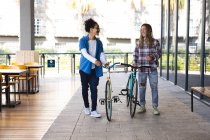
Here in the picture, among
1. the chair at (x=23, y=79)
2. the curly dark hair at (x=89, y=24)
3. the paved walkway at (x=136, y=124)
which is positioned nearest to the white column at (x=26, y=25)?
the chair at (x=23, y=79)

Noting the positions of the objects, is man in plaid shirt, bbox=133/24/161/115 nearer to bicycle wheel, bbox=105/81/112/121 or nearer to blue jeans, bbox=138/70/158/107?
blue jeans, bbox=138/70/158/107

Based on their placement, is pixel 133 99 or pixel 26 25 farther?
pixel 26 25

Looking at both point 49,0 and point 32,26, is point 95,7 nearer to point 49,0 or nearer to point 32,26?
point 49,0

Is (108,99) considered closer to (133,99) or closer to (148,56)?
(133,99)

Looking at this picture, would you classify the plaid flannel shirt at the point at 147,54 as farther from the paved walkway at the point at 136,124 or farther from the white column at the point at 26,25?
the white column at the point at 26,25

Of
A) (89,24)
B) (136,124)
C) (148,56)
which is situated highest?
(89,24)

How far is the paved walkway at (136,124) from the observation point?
16.6 ft

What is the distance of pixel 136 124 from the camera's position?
5770 millimetres

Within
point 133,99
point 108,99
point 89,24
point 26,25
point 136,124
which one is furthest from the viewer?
point 26,25

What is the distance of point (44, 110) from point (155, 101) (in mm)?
2070

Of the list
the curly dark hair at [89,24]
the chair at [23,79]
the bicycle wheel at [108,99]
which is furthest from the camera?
the chair at [23,79]

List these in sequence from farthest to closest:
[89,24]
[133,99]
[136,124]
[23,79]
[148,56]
Answer: [23,79], [148,56], [133,99], [89,24], [136,124]

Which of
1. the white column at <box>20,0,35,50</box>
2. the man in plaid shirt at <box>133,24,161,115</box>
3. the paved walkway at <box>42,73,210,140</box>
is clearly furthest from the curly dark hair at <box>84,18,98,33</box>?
the white column at <box>20,0,35,50</box>

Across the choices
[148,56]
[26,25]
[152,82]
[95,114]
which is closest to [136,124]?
[95,114]
